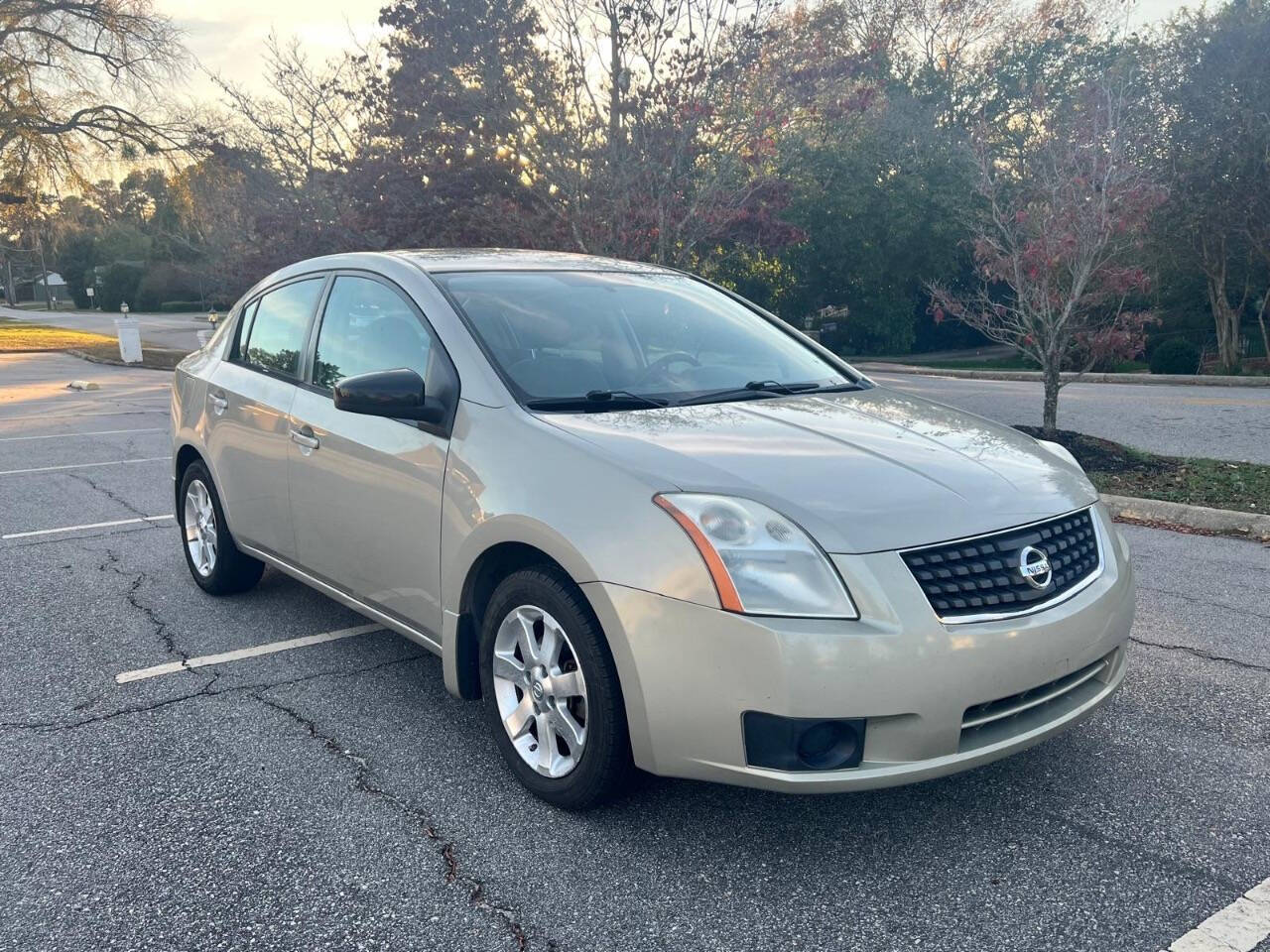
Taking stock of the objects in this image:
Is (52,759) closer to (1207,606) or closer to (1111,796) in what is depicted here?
(1111,796)

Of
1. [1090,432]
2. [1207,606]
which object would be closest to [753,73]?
[1090,432]

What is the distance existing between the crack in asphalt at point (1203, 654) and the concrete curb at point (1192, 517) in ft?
8.26

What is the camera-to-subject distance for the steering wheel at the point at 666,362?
12.4 feet

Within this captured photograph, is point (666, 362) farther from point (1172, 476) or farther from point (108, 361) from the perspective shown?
point (108, 361)

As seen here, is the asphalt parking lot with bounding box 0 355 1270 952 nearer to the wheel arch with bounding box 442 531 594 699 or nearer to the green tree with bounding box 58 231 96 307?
the wheel arch with bounding box 442 531 594 699

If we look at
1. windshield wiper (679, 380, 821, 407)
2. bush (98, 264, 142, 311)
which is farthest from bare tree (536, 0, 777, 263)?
bush (98, 264, 142, 311)

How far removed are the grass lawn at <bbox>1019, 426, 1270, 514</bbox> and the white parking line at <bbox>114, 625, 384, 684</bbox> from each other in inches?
225

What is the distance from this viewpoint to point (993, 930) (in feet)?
8.14

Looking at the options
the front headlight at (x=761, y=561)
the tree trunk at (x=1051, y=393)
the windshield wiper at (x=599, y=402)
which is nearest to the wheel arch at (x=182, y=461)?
the windshield wiper at (x=599, y=402)

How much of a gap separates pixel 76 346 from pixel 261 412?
30.0 metres

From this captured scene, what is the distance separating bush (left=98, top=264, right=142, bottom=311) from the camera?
7131 centimetres

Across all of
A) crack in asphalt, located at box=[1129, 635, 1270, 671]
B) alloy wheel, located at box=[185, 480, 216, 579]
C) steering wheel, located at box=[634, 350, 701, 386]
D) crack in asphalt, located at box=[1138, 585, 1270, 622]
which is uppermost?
steering wheel, located at box=[634, 350, 701, 386]

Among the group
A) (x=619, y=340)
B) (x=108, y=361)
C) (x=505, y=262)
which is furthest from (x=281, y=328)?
(x=108, y=361)

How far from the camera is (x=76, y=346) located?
30.3 meters
